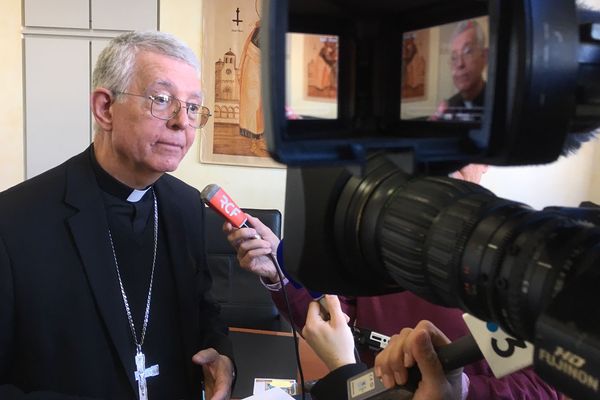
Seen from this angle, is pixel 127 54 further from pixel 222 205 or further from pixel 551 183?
pixel 551 183

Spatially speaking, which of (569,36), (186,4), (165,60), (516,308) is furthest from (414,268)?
(186,4)

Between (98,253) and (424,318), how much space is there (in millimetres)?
793

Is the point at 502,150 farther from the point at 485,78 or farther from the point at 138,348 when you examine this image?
the point at 138,348

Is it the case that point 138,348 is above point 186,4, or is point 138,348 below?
below

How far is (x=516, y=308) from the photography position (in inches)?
19.9

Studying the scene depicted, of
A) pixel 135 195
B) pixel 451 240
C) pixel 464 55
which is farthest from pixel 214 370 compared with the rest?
pixel 464 55

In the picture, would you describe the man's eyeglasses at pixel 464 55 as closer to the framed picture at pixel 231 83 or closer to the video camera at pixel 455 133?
the video camera at pixel 455 133

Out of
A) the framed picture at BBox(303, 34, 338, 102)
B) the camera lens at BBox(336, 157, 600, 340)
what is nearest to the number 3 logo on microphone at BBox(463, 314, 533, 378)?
the camera lens at BBox(336, 157, 600, 340)

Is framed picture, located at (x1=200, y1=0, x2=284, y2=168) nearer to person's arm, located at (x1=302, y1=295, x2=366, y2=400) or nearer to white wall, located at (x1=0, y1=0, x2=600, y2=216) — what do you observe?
white wall, located at (x1=0, y1=0, x2=600, y2=216)

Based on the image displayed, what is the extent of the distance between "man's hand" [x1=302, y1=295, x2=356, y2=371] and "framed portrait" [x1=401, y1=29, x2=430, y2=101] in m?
0.50

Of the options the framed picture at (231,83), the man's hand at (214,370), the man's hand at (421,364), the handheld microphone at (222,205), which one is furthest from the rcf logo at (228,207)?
the framed picture at (231,83)

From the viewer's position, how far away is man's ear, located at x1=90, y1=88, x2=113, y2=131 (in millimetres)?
1242

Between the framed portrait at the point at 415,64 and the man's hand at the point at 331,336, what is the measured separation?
50 cm

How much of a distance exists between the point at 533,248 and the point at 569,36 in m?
0.19
